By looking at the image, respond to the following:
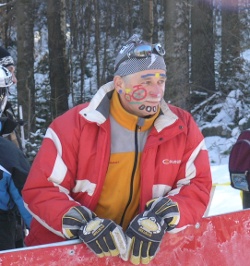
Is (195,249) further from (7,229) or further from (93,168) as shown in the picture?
(7,229)

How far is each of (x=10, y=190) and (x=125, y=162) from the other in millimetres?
932

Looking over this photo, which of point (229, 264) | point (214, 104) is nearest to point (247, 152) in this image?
point (229, 264)

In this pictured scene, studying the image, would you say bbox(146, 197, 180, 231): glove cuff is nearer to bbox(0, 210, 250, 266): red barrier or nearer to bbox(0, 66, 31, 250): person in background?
bbox(0, 210, 250, 266): red barrier

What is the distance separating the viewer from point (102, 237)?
2.27m

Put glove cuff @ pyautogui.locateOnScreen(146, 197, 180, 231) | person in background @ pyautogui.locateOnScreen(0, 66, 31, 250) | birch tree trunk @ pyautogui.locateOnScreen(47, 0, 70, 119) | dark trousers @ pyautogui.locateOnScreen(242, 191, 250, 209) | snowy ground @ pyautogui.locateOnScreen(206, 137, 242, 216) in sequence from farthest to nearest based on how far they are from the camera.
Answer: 1. birch tree trunk @ pyautogui.locateOnScreen(47, 0, 70, 119)
2. snowy ground @ pyautogui.locateOnScreen(206, 137, 242, 216)
3. dark trousers @ pyautogui.locateOnScreen(242, 191, 250, 209)
4. person in background @ pyautogui.locateOnScreen(0, 66, 31, 250)
5. glove cuff @ pyautogui.locateOnScreen(146, 197, 180, 231)

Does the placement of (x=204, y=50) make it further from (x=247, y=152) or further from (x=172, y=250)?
(x=172, y=250)

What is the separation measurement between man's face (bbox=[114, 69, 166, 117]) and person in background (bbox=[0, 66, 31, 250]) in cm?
91

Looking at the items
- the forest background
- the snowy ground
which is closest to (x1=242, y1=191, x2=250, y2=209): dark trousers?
the snowy ground

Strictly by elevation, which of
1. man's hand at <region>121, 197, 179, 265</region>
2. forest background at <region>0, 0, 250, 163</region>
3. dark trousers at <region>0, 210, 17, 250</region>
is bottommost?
forest background at <region>0, 0, 250, 163</region>

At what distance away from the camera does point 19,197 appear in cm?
315

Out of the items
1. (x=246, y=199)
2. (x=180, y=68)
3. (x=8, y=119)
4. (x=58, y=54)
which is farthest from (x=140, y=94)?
(x=58, y=54)

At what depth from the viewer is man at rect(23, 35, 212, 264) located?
2.48m

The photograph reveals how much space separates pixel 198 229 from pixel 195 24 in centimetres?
1274

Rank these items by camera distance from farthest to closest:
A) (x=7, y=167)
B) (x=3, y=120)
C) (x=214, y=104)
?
(x=214, y=104) → (x=3, y=120) → (x=7, y=167)
